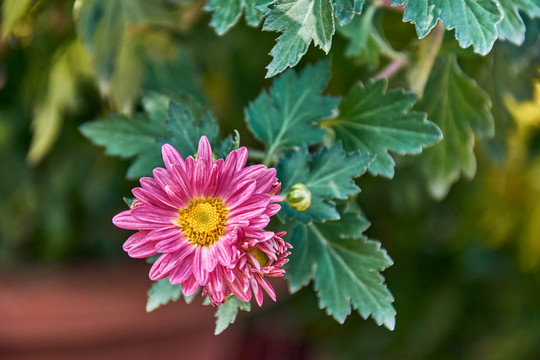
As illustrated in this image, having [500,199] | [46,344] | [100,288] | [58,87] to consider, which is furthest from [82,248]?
[500,199]

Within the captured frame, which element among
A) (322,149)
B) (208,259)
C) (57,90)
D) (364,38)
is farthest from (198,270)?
(57,90)

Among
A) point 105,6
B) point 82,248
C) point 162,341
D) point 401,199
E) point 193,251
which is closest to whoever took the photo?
point 193,251

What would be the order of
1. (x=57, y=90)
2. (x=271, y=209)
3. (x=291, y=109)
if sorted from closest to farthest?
(x=271, y=209) → (x=291, y=109) → (x=57, y=90)

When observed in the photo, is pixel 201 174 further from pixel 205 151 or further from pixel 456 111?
pixel 456 111

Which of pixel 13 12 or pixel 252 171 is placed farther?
pixel 13 12

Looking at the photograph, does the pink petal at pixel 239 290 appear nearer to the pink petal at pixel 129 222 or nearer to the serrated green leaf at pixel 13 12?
the pink petal at pixel 129 222

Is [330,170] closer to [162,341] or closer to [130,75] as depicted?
[130,75]
